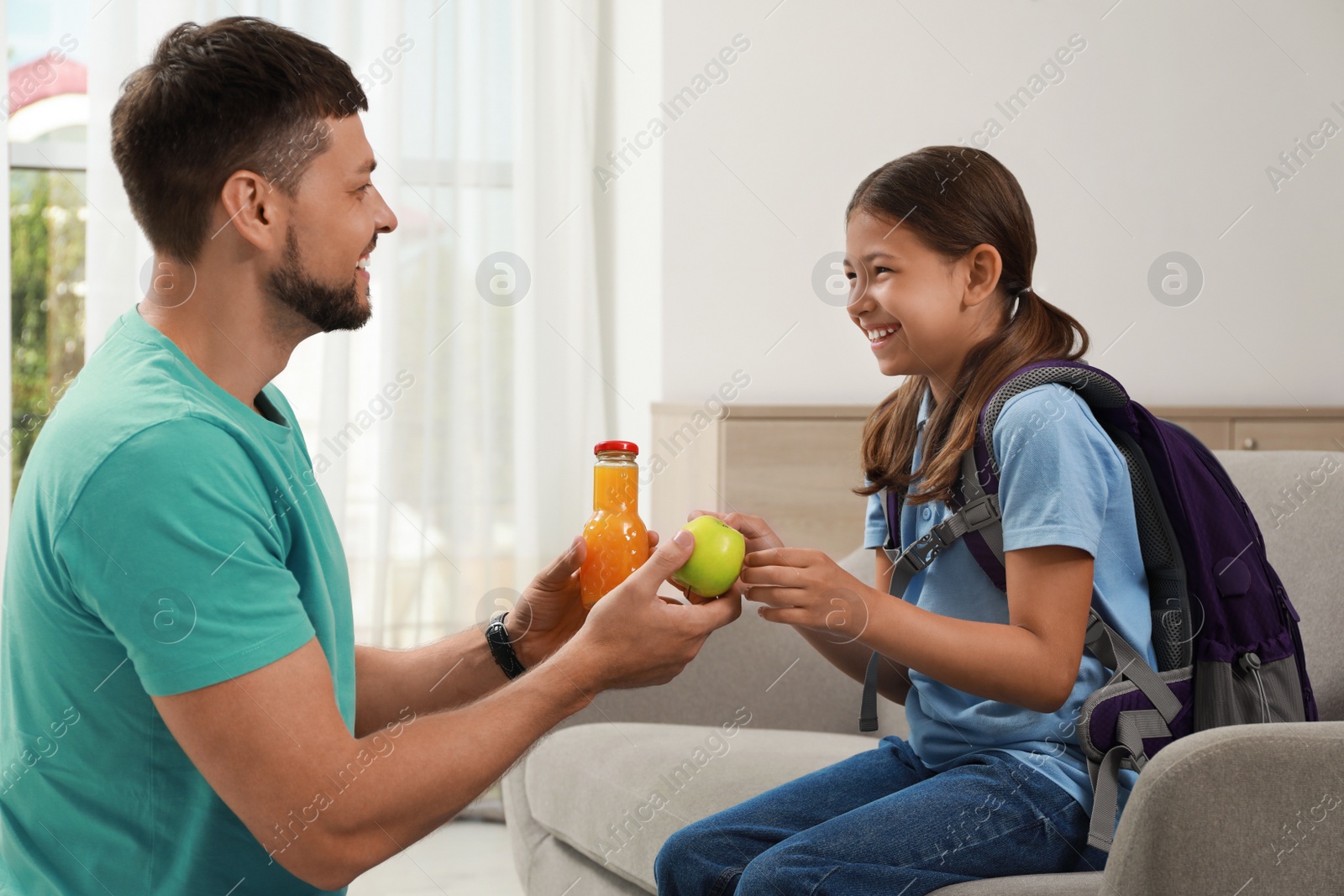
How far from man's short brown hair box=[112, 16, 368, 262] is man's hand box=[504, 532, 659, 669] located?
0.60 m

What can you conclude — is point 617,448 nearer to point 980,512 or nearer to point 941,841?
point 980,512

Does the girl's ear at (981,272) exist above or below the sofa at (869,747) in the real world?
above

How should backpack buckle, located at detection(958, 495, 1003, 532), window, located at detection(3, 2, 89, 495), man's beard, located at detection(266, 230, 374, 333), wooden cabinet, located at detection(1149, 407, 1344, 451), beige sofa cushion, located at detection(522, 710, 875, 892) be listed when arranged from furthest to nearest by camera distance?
window, located at detection(3, 2, 89, 495)
wooden cabinet, located at detection(1149, 407, 1344, 451)
beige sofa cushion, located at detection(522, 710, 875, 892)
backpack buckle, located at detection(958, 495, 1003, 532)
man's beard, located at detection(266, 230, 374, 333)

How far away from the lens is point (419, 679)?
5.14 ft

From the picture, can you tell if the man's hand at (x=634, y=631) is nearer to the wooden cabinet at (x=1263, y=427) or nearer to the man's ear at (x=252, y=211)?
the man's ear at (x=252, y=211)

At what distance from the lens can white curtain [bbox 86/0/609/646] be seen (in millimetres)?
3494

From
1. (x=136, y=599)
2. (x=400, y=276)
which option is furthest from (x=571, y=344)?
(x=136, y=599)

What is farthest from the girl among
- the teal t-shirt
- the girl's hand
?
the teal t-shirt

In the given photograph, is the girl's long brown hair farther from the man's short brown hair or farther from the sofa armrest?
the man's short brown hair

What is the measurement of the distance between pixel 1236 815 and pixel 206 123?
1.28 m

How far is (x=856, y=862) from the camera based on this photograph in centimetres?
130

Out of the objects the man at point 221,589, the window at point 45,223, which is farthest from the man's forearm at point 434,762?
the window at point 45,223

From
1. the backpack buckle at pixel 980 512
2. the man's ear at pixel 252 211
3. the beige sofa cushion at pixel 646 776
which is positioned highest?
the man's ear at pixel 252 211

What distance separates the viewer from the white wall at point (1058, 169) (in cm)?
342
